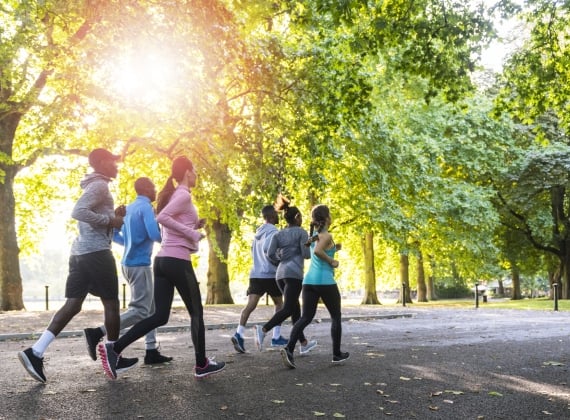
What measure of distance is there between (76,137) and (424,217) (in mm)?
13967

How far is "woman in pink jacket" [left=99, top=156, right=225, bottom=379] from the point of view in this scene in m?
6.84

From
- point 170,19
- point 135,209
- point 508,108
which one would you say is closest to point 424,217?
point 508,108

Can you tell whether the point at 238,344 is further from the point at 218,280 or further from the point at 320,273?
the point at 218,280

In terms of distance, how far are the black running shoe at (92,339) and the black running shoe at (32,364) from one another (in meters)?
0.59

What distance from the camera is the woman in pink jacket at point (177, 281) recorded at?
22.4ft

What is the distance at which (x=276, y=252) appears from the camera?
8.87 metres

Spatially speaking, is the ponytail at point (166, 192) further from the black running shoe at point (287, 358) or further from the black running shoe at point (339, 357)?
the black running shoe at point (339, 357)

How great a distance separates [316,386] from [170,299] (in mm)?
1675

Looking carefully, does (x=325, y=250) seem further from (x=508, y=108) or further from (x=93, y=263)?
(x=508, y=108)

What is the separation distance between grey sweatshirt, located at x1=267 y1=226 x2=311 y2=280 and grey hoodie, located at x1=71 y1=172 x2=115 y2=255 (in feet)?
7.95

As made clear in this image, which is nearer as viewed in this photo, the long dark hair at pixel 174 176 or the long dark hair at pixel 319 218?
the long dark hair at pixel 174 176

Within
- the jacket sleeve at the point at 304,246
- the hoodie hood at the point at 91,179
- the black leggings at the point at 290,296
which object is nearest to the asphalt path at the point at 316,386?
the black leggings at the point at 290,296

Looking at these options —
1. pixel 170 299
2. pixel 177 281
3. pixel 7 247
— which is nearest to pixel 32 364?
pixel 170 299

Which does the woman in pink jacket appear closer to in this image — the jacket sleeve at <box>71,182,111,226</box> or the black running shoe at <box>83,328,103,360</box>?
the black running shoe at <box>83,328,103,360</box>
